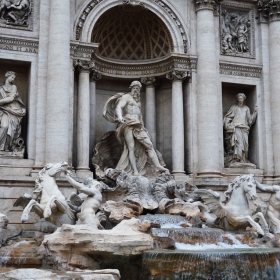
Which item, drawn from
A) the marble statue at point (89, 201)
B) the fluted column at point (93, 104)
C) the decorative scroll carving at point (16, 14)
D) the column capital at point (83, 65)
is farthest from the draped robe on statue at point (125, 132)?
the decorative scroll carving at point (16, 14)

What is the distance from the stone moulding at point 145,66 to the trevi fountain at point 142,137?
0.18ft

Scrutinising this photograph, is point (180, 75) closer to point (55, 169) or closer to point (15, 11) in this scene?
point (15, 11)

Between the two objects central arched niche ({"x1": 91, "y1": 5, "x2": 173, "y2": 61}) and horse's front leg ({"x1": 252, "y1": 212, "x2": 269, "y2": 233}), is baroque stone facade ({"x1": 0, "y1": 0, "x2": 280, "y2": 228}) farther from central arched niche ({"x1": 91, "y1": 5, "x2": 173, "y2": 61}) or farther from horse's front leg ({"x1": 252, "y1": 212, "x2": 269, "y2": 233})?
horse's front leg ({"x1": 252, "y1": 212, "x2": 269, "y2": 233})

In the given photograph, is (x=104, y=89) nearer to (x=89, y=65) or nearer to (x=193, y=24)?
(x=89, y=65)

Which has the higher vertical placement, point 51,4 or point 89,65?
point 51,4

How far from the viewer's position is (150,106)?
19.3 metres

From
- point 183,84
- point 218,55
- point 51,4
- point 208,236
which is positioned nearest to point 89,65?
point 51,4

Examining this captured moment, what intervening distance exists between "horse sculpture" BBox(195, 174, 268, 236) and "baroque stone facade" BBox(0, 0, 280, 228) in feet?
8.16

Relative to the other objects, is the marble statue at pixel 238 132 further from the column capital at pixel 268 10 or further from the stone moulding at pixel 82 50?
the stone moulding at pixel 82 50

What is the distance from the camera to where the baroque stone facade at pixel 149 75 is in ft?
53.6

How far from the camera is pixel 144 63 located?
63.2 feet

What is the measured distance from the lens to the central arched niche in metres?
18.7

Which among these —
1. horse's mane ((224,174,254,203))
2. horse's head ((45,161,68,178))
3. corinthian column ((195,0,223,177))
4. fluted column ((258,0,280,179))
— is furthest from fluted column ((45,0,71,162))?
fluted column ((258,0,280,179))

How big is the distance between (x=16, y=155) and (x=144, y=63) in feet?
19.9
